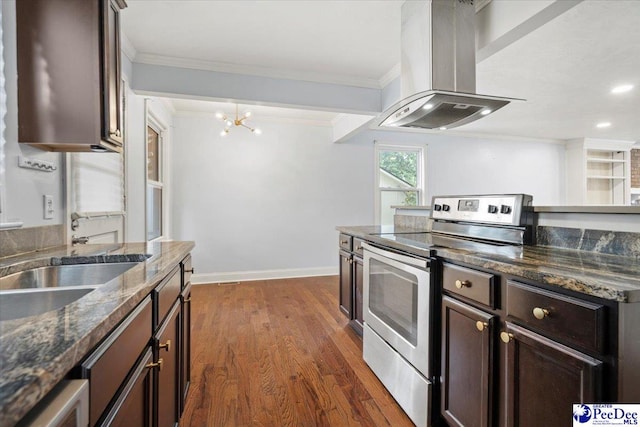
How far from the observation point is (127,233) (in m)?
2.69

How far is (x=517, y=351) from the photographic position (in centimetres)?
104

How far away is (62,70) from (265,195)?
10.6 feet

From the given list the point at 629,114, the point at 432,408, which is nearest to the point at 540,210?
the point at 432,408

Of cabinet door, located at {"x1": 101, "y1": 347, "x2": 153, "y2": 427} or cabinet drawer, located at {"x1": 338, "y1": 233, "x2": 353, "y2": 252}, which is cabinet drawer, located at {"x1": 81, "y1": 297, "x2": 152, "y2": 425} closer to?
cabinet door, located at {"x1": 101, "y1": 347, "x2": 153, "y2": 427}

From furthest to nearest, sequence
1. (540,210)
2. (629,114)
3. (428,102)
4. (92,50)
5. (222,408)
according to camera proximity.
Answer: (629,114)
(428,102)
(222,408)
(540,210)
(92,50)

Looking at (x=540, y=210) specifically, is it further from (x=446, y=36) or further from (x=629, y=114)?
(x=629, y=114)

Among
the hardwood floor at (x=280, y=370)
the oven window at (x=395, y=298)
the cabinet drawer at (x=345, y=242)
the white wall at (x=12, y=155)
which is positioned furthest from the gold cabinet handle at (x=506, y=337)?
the white wall at (x=12, y=155)

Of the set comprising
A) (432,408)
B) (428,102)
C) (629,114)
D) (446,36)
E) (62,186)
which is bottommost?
(432,408)

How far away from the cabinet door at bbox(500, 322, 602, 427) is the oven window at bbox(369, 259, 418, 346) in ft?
1.73

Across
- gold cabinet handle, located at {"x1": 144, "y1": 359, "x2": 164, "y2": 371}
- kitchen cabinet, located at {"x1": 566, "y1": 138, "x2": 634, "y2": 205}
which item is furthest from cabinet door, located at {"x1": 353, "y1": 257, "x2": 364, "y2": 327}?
kitchen cabinet, located at {"x1": 566, "y1": 138, "x2": 634, "y2": 205}

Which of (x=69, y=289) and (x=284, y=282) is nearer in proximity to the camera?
(x=69, y=289)

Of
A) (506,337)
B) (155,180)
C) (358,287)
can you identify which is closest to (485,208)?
(506,337)

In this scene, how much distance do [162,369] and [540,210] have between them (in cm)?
189

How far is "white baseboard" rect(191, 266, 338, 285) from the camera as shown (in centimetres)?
433
